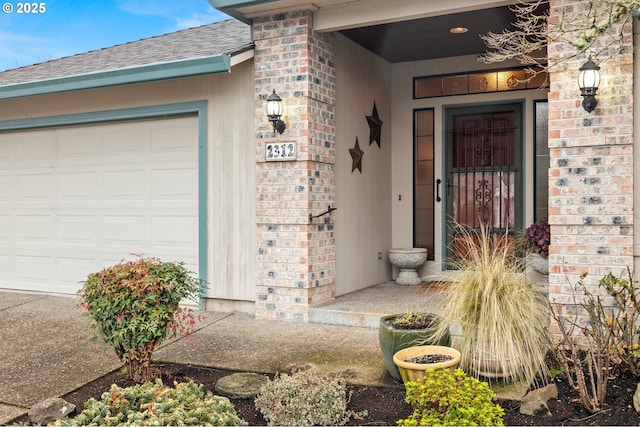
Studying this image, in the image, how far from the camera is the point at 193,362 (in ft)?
15.0

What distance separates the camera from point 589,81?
4469 millimetres

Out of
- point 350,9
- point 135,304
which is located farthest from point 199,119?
point 135,304

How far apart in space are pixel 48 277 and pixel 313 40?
472 cm

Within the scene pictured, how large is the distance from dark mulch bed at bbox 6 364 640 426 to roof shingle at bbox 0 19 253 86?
3366 millimetres

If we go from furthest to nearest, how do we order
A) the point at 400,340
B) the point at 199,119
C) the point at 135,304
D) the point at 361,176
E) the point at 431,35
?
the point at 361,176 → the point at 431,35 → the point at 199,119 → the point at 400,340 → the point at 135,304

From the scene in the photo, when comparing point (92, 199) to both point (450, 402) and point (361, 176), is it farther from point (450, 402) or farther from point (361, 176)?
point (450, 402)

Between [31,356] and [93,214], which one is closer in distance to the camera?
[31,356]

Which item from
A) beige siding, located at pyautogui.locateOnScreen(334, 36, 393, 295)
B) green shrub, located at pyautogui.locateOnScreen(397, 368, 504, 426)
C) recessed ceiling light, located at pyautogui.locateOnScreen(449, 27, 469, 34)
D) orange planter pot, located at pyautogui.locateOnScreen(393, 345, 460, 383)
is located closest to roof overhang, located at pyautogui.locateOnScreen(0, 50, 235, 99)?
beige siding, located at pyautogui.locateOnScreen(334, 36, 393, 295)

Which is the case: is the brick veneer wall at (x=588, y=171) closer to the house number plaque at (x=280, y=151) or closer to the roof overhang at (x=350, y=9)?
the roof overhang at (x=350, y=9)

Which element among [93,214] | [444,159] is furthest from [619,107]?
[93,214]

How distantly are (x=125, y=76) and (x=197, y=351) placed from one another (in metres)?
3.25

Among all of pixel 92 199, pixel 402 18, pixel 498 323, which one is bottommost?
pixel 498 323

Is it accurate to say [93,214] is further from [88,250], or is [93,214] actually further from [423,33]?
[423,33]

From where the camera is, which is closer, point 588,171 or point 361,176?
point 588,171
